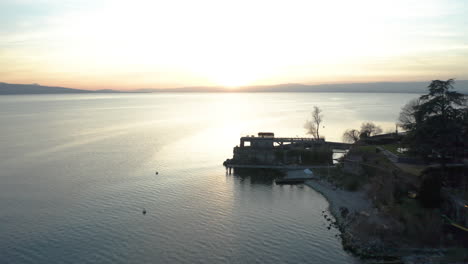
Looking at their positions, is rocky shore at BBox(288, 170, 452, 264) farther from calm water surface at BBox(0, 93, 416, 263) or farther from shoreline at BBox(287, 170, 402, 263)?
calm water surface at BBox(0, 93, 416, 263)

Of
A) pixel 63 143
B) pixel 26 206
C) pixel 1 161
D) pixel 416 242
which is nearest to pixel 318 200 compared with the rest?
pixel 416 242

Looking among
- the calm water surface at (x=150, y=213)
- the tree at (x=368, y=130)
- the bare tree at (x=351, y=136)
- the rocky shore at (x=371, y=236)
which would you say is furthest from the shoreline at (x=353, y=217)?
the bare tree at (x=351, y=136)

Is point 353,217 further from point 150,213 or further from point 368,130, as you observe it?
point 368,130

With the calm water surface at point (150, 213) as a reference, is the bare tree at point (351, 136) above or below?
above

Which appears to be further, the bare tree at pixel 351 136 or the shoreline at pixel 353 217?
the bare tree at pixel 351 136

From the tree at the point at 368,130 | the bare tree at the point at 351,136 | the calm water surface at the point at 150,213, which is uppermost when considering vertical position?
the tree at the point at 368,130

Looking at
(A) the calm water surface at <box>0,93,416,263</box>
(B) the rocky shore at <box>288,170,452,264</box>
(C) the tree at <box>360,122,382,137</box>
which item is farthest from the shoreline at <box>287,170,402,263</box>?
(C) the tree at <box>360,122,382,137</box>

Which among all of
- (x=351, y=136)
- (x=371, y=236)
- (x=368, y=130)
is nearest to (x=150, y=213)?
(x=371, y=236)

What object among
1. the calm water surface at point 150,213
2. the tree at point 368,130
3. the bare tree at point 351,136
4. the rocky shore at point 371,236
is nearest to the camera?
the rocky shore at point 371,236

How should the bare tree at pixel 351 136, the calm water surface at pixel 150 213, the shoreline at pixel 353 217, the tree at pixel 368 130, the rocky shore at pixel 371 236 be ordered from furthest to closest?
the bare tree at pixel 351 136 < the tree at pixel 368 130 < the calm water surface at pixel 150 213 < the shoreline at pixel 353 217 < the rocky shore at pixel 371 236

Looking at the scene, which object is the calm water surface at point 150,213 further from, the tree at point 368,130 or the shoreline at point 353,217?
the tree at point 368,130

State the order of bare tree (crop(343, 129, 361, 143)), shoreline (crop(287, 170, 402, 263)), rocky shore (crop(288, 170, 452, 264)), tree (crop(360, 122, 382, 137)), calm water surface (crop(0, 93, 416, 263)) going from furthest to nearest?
bare tree (crop(343, 129, 361, 143))
tree (crop(360, 122, 382, 137))
calm water surface (crop(0, 93, 416, 263))
shoreline (crop(287, 170, 402, 263))
rocky shore (crop(288, 170, 452, 264))

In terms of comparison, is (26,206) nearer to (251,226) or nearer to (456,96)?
A: (251,226)
